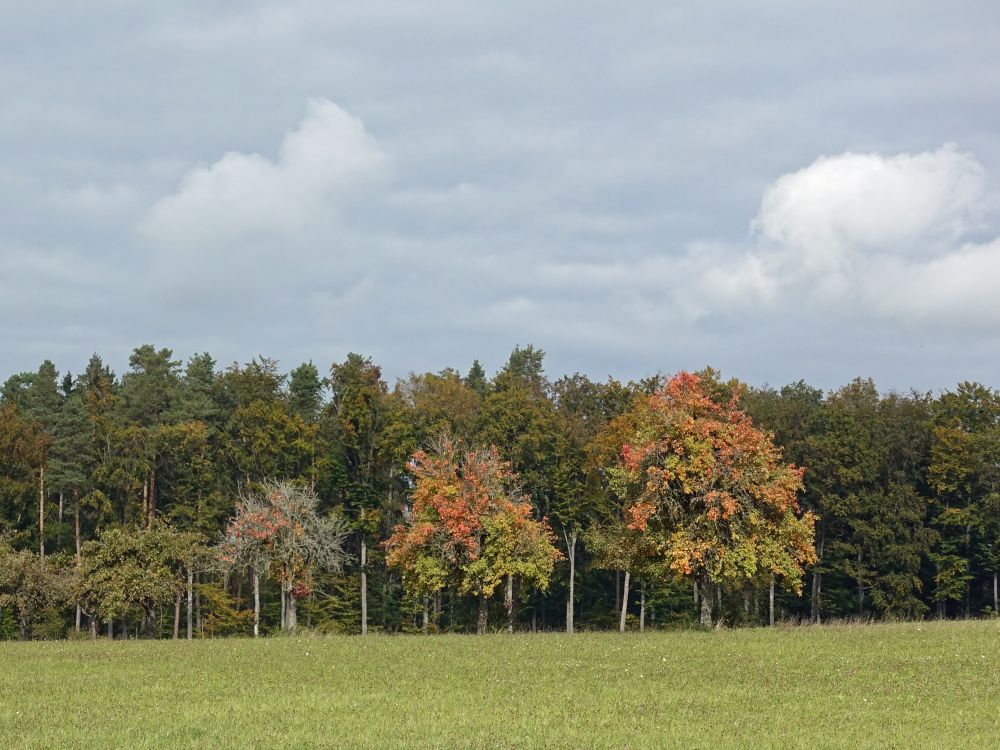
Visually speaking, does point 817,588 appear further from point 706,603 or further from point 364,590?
point 364,590

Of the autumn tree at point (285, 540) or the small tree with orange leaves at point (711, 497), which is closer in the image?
the small tree with orange leaves at point (711, 497)

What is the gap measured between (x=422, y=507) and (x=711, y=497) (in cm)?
2274

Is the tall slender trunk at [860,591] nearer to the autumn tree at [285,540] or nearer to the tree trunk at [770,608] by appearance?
the tree trunk at [770,608]

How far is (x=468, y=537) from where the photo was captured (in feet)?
227

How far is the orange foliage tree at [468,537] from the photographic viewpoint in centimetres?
6881

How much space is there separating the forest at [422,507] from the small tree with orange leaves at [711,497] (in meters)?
14.8

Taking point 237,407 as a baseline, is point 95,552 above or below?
below

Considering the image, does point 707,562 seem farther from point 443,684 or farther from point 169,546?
point 169,546

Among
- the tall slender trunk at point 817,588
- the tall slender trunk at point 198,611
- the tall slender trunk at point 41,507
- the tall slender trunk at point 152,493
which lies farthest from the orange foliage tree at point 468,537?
the tall slender trunk at point 41,507

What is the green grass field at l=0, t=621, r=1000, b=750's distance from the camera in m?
22.8

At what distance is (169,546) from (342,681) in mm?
42080

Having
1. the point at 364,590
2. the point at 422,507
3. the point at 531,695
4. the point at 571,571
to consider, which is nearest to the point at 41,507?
the point at 364,590

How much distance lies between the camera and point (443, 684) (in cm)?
3194

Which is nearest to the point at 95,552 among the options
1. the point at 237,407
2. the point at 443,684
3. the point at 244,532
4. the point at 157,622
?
the point at 244,532
